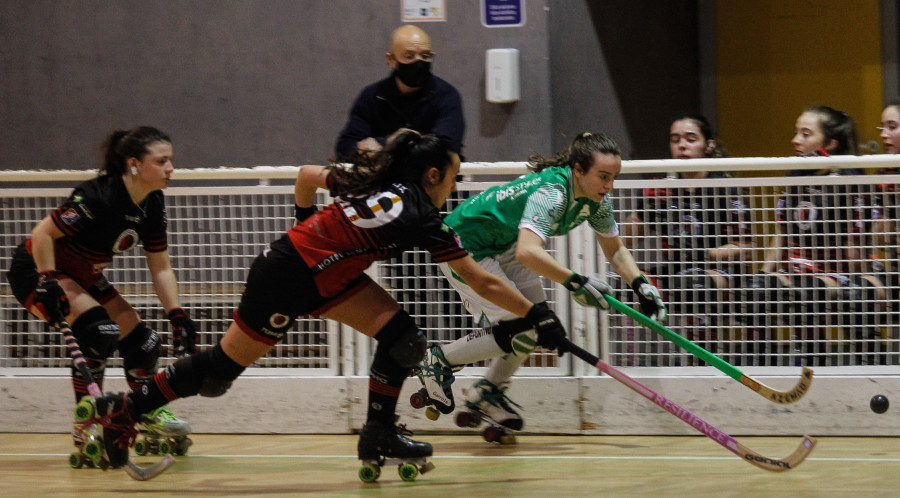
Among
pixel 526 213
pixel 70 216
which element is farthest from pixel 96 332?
pixel 526 213

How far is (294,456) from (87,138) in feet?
9.46

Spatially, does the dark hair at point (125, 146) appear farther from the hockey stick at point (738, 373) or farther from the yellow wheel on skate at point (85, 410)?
the hockey stick at point (738, 373)

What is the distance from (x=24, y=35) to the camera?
20.5ft

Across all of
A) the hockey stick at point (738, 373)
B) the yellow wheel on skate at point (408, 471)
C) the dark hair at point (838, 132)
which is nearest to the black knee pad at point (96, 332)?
the yellow wheel on skate at point (408, 471)

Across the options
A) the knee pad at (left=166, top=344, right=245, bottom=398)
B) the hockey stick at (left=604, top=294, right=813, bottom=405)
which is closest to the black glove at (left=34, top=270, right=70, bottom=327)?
the knee pad at (left=166, top=344, right=245, bottom=398)

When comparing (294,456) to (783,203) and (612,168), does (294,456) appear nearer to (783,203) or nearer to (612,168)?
(612,168)

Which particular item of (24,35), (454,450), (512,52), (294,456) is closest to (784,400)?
(454,450)

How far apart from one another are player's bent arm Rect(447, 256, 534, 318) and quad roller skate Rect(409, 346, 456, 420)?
0.85 metres

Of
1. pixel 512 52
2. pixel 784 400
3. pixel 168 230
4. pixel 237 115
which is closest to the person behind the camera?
pixel 784 400

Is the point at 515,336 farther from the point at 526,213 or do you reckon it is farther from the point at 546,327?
the point at 546,327

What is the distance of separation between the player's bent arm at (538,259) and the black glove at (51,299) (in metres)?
1.66

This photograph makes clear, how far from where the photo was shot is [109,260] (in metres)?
4.28

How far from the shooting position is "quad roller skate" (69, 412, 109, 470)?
12.7 ft

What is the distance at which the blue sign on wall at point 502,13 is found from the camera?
18.4ft
